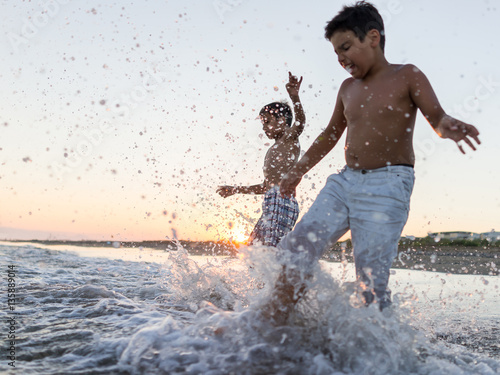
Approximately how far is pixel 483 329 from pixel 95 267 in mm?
5652

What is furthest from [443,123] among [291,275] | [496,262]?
[496,262]

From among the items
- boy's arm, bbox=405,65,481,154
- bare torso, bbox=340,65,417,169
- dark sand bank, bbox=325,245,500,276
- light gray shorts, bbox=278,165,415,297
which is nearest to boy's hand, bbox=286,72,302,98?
bare torso, bbox=340,65,417,169

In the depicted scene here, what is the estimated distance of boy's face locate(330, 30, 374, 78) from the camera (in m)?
2.82

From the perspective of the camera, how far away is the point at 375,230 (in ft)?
8.48

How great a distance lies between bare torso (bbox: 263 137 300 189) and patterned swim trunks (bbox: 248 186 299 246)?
0.37 feet

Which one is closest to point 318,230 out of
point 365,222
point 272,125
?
point 365,222

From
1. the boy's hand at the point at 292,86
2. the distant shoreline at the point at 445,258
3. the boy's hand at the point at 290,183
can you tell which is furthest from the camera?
the distant shoreline at the point at 445,258

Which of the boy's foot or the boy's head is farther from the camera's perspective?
the boy's head

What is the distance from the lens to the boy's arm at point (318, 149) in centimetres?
312

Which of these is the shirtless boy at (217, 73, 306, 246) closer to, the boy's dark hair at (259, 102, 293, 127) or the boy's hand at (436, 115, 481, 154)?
the boy's dark hair at (259, 102, 293, 127)

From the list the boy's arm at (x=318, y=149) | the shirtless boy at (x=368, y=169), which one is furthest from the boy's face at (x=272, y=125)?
the shirtless boy at (x=368, y=169)

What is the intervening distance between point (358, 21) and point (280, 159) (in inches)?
72.8

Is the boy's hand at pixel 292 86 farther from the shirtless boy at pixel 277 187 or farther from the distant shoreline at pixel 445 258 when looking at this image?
the distant shoreline at pixel 445 258

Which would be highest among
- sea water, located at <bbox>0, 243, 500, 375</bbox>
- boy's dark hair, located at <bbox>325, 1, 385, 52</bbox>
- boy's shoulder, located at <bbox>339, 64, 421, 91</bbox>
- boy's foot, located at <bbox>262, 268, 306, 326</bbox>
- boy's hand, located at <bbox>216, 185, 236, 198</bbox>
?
boy's dark hair, located at <bbox>325, 1, 385, 52</bbox>
